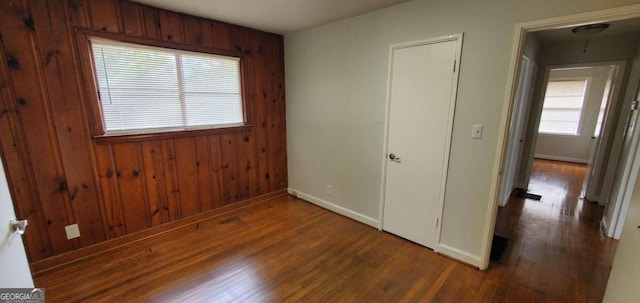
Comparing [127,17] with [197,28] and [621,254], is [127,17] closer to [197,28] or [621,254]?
[197,28]

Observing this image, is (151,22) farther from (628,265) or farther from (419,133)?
(628,265)

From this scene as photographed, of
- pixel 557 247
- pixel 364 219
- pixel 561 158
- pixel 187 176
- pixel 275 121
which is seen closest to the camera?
pixel 557 247

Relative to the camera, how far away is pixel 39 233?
2.15 m

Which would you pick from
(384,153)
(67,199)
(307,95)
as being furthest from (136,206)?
(384,153)

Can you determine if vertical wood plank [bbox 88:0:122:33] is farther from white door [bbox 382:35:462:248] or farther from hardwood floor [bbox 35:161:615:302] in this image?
white door [bbox 382:35:462:248]

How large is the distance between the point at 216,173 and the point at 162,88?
113 cm

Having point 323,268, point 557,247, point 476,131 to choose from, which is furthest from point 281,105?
point 557,247

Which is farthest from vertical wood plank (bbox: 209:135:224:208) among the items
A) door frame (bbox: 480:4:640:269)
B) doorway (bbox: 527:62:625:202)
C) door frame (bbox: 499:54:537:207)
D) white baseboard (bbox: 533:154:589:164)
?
white baseboard (bbox: 533:154:589:164)

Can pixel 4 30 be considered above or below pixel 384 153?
above

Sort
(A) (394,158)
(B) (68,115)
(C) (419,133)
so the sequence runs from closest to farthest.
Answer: (B) (68,115) < (C) (419,133) < (A) (394,158)

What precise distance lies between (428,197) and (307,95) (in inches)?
77.9

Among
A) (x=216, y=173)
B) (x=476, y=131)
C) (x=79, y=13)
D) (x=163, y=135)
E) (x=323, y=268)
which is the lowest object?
(x=323, y=268)

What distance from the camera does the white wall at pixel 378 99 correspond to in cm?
195

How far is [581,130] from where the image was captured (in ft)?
19.8
